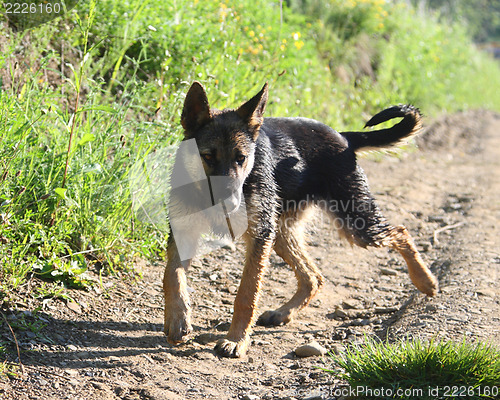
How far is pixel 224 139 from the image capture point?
13.1 feet

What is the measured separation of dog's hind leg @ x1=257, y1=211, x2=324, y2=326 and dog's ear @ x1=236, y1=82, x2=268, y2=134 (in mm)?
974

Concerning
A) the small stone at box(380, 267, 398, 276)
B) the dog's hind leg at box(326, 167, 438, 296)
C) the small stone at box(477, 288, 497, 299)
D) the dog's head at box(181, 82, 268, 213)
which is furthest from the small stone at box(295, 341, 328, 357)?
the small stone at box(380, 267, 398, 276)

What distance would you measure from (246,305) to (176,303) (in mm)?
450

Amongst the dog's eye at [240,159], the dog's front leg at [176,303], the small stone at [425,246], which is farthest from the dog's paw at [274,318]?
the small stone at [425,246]

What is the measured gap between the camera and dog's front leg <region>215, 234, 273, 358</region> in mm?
3832

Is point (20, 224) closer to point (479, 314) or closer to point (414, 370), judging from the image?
point (414, 370)

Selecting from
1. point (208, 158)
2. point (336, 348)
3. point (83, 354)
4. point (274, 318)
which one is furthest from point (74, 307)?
point (336, 348)

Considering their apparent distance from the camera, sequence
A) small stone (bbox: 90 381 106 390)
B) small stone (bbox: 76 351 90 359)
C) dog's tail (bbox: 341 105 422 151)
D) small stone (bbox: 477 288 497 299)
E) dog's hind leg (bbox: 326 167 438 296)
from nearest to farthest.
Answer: small stone (bbox: 90 381 106 390)
small stone (bbox: 76 351 90 359)
small stone (bbox: 477 288 497 299)
dog's hind leg (bbox: 326 167 438 296)
dog's tail (bbox: 341 105 422 151)

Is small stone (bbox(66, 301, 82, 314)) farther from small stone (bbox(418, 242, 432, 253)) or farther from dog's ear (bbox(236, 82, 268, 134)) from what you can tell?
small stone (bbox(418, 242, 432, 253))

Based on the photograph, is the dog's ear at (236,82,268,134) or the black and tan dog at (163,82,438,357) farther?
the dog's ear at (236,82,268,134)

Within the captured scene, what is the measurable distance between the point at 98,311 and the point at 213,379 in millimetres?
1037

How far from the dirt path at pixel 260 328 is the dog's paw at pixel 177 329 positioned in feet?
0.33

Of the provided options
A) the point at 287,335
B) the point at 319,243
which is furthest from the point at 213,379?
the point at 319,243

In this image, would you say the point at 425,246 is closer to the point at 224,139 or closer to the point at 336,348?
the point at 336,348
